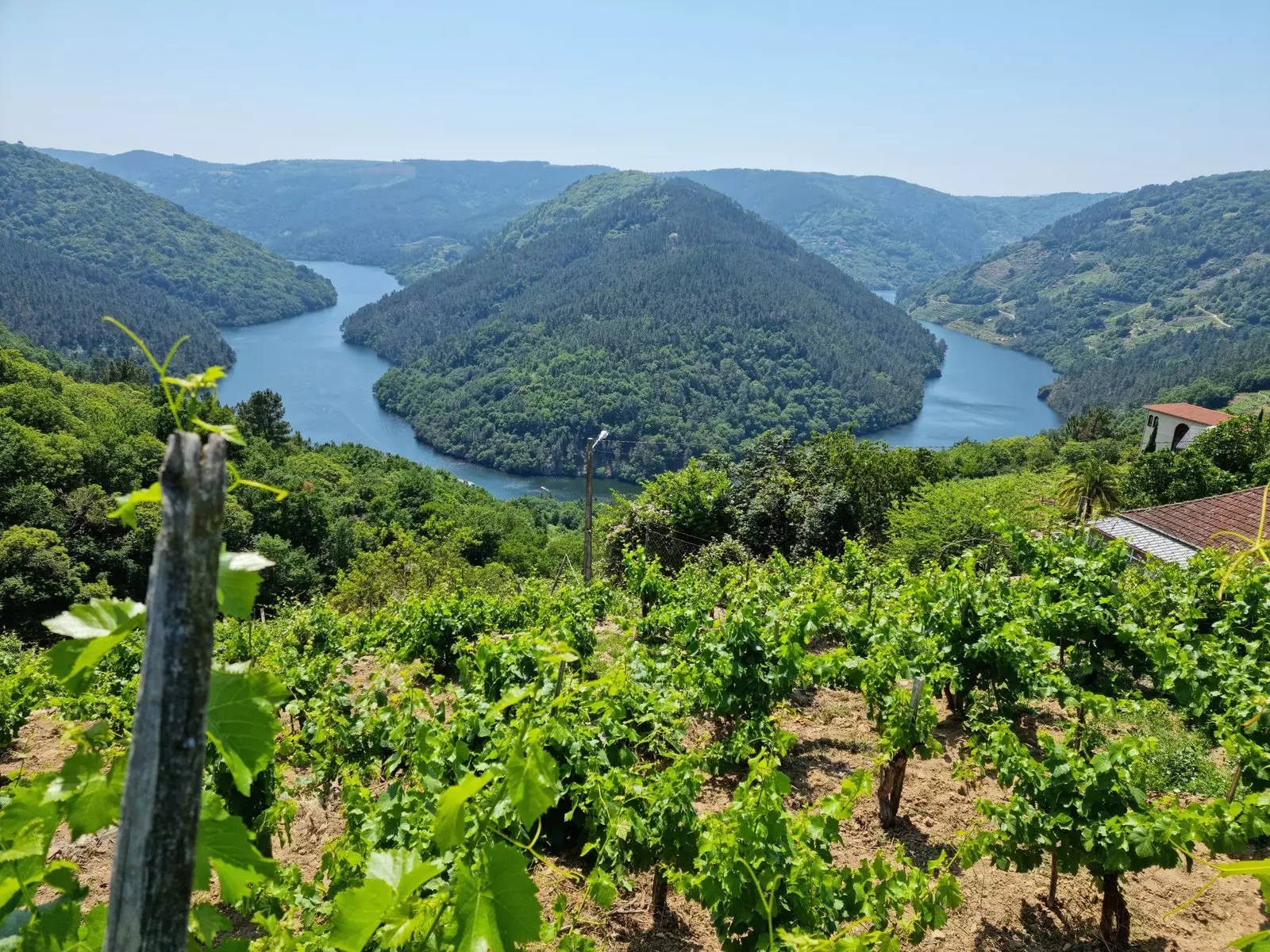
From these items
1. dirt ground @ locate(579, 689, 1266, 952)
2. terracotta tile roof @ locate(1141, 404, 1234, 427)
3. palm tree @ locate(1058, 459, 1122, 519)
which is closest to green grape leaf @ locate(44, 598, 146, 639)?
dirt ground @ locate(579, 689, 1266, 952)

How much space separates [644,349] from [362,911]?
107 m

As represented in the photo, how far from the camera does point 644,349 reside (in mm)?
106188

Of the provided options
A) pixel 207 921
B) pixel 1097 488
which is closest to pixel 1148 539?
pixel 1097 488

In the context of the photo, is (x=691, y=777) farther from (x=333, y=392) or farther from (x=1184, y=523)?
(x=333, y=392)

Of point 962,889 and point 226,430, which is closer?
point 226,430

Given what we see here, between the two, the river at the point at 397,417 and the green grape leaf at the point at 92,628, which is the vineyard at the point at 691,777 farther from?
the river at the point at 397,417

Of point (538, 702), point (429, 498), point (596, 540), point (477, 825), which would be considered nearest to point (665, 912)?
point (538, 702)

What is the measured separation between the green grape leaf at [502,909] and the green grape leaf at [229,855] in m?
0.37

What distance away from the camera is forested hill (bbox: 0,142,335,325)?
460ft

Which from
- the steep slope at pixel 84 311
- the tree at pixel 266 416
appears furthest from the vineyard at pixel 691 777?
the steep slope at pixel 84 311

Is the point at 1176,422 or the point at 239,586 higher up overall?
the point at 239,586

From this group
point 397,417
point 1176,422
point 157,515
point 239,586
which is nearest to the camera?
point 239,586

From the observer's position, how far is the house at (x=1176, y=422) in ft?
135

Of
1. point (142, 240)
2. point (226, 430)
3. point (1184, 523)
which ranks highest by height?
point (142, 240)
